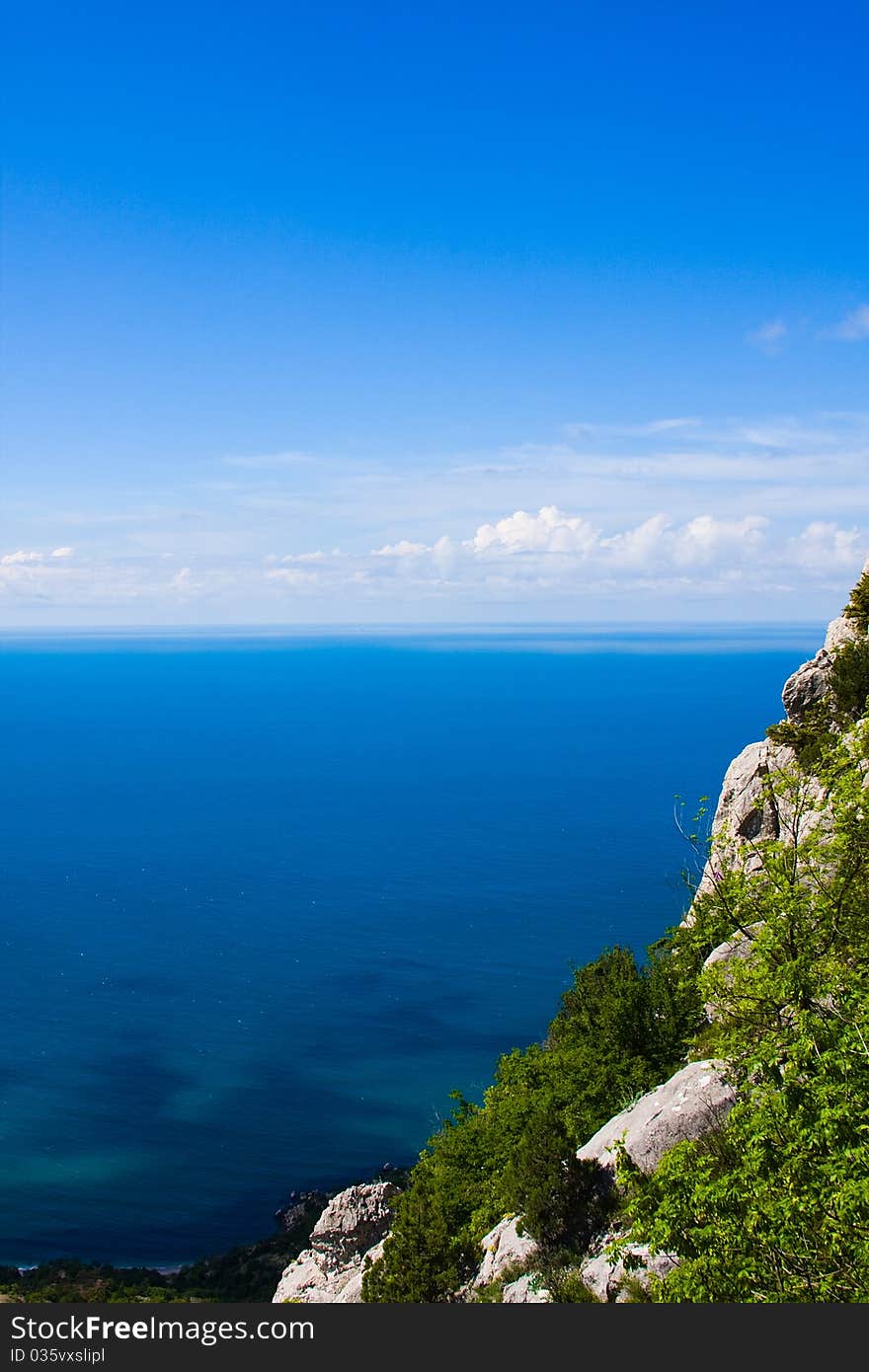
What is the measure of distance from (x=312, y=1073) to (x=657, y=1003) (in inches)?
2244

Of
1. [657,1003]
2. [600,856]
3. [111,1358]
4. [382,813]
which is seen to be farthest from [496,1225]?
[382,813]

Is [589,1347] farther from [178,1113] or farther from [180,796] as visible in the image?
[180,796]

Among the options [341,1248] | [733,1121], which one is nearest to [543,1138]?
[733,1121]

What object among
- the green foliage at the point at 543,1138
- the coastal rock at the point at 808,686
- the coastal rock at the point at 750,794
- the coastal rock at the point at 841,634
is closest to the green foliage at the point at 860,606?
the coastal rock at the point at 841,634

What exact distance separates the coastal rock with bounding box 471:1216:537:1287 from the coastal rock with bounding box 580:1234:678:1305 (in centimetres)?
273

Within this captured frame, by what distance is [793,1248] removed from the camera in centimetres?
1258

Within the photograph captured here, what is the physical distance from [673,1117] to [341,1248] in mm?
28673

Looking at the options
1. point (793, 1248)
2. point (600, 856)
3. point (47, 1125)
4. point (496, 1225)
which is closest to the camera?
point (793, 1248)

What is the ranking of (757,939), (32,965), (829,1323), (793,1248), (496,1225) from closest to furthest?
(829,1323) < (793,1248) < (757,939) < (496,1225) < (32,965)

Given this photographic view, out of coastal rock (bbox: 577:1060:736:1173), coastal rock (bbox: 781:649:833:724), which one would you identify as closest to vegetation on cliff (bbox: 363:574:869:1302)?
coastal rock (bbox: 577:1060:736:1173)

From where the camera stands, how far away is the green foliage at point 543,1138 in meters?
21.4

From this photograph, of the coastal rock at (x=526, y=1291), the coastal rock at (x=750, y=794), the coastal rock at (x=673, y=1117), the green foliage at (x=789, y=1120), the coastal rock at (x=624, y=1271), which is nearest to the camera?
the green foliage at (x=789, y=1120)

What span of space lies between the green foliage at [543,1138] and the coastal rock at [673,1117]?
1.43 m

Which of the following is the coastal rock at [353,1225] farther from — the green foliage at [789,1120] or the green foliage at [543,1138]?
the green foliage at [789,1120]
